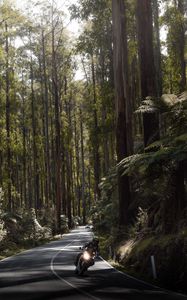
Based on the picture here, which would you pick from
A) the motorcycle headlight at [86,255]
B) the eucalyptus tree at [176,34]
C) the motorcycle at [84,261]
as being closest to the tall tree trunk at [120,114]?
the eucalyptus tree at [176,34]

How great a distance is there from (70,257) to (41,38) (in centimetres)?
3157

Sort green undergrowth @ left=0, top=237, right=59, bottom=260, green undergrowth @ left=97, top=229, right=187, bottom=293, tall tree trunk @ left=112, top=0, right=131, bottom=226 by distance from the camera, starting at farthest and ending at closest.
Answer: green undergrowth @ left=0, top=237, right=59, bottom=260 → tall tree trunk @ left=112, top=0, right=131, bottom=226 → green undergrowth @ left=97, top=229, right=187, bottom=293

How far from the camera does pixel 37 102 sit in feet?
190

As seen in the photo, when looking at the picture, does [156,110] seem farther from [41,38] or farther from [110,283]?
[41,38]

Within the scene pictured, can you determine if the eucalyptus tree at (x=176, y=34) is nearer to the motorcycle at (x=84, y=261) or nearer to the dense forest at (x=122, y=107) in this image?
the dense forest at (x=122, y=107)

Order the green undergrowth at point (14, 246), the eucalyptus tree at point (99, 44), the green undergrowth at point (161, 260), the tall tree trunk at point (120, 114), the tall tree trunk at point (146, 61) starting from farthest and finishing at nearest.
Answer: the eucalyptus tree at point (99, 44) → the green undergrowth at point (14, 246) → the tall tree trunk at point (120, 114) → the tall tree trunk at point (146, 61) → the green undergrowth at point (161, 260)

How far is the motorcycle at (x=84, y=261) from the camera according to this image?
1689 centimetres

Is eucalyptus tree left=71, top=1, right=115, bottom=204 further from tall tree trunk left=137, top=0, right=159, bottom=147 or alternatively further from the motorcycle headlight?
the motorcycle headlight

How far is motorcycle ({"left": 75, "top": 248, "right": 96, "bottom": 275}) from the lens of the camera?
16.9m

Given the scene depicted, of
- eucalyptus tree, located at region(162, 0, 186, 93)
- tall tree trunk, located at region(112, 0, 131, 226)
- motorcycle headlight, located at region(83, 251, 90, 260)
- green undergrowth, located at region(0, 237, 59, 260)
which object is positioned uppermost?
eucalyptus tree, located at region(162, 0, 186, 93)

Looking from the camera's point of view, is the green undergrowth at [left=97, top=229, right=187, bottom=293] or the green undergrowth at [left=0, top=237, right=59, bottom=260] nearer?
the green undergrowth at [left=97, top=229, right=187, bottom=293]

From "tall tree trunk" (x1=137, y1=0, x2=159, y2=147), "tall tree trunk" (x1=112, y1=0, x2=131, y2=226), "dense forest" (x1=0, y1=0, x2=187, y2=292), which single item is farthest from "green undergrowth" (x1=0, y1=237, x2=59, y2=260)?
"tall tree trunk" (x1=137, y1=0, x2=159, y2=147)

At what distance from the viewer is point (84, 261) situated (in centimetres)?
1709

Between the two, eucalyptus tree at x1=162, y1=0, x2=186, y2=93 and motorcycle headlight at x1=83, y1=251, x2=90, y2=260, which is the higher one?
eucalyptus tree at x1=162, y1=0, x2=186, y2=93
